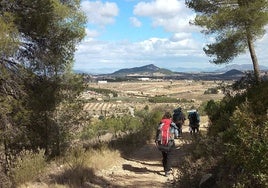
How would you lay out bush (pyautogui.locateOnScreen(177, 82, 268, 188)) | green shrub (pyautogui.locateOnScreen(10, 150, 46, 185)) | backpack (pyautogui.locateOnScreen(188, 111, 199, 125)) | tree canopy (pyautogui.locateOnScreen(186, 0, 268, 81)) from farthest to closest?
backpack (pyautogui.locateOnScreen(188, 111, 199, 125)) → tree canopy (pyautogui.locateOnScreen(186, 0, 268, 81)) → green shrub (pyautogui.locateOnScreen(10, 150, 46, 185)) → bush (pyautogui.locateOnScreen(177, 82, 268, 188))

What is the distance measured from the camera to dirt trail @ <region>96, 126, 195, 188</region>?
11.0m

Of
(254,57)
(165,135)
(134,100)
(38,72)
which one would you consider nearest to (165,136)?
(165,135)

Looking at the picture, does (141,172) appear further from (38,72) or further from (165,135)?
(38,72)

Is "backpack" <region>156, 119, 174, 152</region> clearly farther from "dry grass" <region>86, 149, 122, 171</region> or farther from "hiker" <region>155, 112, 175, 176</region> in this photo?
"dry grass" <region>86, 149, 122, 171</region>

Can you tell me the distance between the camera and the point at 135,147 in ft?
55.6

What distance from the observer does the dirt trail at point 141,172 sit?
434 inches

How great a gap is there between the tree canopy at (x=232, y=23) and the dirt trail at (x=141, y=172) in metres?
5.00

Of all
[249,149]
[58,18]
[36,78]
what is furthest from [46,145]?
[249,149]

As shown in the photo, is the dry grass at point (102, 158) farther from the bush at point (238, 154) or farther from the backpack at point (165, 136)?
the bush at point (238, 154)

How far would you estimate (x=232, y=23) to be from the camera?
17.0 m

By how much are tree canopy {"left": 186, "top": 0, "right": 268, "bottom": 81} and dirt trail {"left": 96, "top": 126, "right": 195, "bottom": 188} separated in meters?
5.00

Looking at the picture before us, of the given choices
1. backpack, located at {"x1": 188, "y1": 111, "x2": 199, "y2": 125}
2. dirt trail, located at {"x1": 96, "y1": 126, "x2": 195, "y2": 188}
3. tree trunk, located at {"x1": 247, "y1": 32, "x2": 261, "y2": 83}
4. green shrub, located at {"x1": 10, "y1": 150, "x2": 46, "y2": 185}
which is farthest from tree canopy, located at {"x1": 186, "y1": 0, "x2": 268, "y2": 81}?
green shrub, located at {"x1": 10, "y1": 150, "x2": 46, "y2": 185}

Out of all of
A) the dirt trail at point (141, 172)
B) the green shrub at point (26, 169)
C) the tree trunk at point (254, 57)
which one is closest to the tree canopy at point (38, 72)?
the green shrub at point (26, 169)

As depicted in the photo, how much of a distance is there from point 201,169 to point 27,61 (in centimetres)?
754
